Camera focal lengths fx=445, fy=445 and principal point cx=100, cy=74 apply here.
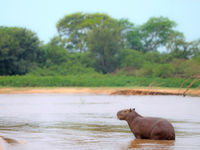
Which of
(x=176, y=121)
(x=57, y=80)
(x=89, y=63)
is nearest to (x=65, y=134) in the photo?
(x=176, y=121)

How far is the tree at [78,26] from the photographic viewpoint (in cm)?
7175

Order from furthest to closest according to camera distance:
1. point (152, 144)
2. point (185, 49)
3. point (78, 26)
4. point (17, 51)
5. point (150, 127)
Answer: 1. point (78, 26)
2. point (185, 49)
3. point (17, 51)
4. point (150, 127)
5. point (152, 144)

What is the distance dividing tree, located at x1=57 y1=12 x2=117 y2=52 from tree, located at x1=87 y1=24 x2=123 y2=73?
404 inches

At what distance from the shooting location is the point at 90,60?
59031 mm

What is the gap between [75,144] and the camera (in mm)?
10586

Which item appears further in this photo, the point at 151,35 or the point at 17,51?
the point at 151,35

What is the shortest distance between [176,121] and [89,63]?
4252cm

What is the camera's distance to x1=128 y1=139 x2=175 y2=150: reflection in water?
32.4 feet

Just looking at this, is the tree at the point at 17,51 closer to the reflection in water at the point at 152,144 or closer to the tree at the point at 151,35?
the tree at the point at 151,35

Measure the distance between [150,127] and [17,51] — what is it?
138 ft

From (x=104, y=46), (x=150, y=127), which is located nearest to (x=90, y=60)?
(x=104, y=46)

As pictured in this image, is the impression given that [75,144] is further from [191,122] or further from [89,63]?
[89,63]

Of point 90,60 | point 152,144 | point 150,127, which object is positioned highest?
point 90,60

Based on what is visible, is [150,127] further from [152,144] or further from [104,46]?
[104,46]
